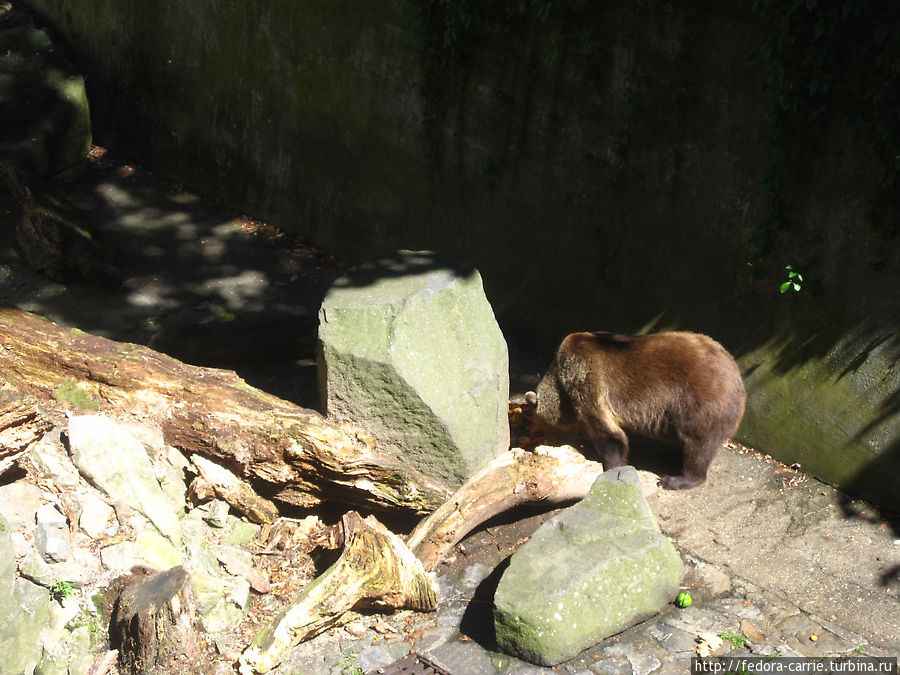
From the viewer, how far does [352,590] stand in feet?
16.0

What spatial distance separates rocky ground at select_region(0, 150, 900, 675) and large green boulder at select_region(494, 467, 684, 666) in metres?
0.10

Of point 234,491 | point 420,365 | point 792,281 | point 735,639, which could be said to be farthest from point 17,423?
point 792,281

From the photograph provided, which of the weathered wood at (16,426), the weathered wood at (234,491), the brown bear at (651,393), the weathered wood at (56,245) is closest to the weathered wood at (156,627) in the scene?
the weathered wood at (234,491)

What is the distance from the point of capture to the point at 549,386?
650 centimetres

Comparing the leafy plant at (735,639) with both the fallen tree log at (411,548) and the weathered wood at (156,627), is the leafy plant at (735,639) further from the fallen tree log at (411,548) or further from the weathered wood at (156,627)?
the weathered wood at (156,627)

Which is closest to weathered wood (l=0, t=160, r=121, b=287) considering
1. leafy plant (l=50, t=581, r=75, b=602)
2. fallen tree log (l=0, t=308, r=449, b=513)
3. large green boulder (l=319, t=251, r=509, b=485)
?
fallen tree log (l=0, t=308, r=449, b=513)

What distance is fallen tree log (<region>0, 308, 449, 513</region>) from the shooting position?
5.46m

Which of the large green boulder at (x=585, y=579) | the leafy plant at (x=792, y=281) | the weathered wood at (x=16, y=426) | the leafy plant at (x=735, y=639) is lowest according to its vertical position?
the leafy plant at (x=735, y=639)

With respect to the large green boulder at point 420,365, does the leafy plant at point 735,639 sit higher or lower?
lower

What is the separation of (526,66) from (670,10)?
1399mm

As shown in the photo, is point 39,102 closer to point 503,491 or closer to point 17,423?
point 17,423

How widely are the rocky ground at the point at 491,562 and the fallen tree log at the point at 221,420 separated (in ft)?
0.81

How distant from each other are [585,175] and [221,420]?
3567 millimetres

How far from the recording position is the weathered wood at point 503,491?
5.48 metres
